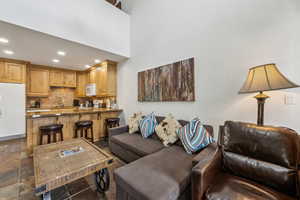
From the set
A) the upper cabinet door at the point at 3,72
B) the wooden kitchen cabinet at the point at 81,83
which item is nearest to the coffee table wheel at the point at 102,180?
the wooden kitchen cabinet at the point at 81,83

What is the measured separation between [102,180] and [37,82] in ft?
15.3

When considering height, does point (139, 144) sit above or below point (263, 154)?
below

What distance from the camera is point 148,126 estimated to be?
2555mm

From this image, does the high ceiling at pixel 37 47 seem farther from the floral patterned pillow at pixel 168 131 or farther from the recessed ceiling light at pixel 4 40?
the floral patterned pillow at pixel 168 131

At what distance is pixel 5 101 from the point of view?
3.44 metres

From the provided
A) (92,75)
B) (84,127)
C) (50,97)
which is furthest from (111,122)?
(50,97)

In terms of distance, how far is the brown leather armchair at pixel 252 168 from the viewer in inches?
39.8

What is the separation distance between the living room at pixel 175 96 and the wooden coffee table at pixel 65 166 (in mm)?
16

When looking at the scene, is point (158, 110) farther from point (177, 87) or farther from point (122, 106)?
point (122, 106)

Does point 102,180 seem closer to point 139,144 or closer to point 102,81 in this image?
point 139,144

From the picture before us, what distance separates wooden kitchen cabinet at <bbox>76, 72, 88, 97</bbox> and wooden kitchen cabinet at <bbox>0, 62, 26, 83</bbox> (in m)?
1.70

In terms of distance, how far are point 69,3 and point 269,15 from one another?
3500 mm

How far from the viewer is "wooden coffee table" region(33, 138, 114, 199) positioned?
3.86 ft

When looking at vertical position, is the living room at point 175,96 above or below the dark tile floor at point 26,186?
above
